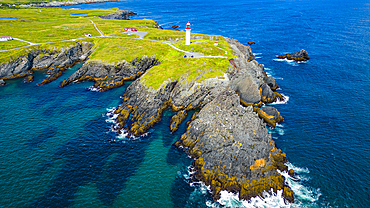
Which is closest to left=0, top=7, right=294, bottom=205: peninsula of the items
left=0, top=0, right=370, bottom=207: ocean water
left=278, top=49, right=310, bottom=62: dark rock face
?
left=0, top=0, right=370, bottom=207: ocean water

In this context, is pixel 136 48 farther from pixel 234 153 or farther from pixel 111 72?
pixel 234 153

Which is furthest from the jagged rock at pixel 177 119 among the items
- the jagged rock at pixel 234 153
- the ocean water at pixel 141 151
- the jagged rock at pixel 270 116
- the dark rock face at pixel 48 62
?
the dark rock face at pixel 48 62

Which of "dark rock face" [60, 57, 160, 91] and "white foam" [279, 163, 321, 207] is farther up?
"dark rock face" [60, 57, 160, 91]

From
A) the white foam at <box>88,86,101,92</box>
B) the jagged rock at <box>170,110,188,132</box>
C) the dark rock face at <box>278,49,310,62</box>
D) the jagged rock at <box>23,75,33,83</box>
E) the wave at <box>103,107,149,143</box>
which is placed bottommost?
the wave at <box>103,107,149,143</box>

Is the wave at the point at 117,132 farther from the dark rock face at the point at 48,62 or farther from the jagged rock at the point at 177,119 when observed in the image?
the dark rock face at the point at 48,62

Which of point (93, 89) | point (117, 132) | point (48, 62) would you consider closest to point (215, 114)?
point (117, 132)

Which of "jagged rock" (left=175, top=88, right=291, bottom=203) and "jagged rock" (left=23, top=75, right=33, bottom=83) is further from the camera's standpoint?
"jagged rock" (left=23, top=75, right=33, bottom=83)

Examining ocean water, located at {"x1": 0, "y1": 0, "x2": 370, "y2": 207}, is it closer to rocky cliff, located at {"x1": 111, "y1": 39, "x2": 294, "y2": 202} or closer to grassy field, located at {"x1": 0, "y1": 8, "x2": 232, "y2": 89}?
rocky cliff, located at {"x1": 111, "y1": 39, "x2": 294, "y2": 202}
